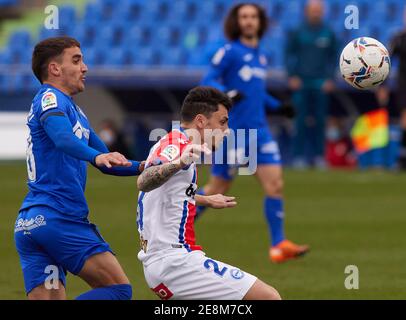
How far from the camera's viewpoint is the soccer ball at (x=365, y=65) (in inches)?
307

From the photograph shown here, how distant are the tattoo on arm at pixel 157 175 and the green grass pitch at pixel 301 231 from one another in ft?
9.24

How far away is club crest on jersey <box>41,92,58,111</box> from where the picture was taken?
6164 mm

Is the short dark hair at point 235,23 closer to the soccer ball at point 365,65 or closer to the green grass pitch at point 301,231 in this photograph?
the green grass pitch at point 301,231

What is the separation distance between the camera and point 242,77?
10844 millimetres

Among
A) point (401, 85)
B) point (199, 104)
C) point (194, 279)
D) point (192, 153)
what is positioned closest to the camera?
point (192, 153)

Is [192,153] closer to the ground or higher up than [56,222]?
higher up

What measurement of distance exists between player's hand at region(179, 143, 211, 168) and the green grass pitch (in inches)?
117

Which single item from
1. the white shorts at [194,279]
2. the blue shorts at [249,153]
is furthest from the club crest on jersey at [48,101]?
the blue shorts at [249,153]

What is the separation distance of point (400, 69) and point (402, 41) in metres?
0.61

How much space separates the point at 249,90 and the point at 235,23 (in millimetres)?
674

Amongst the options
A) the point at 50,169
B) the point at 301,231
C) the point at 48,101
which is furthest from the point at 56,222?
the point at 301,231

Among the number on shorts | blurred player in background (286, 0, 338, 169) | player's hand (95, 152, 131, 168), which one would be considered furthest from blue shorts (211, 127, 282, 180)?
blurred player in background (286, 0, 338, 169)

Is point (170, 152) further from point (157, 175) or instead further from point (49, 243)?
point (49, 243)
